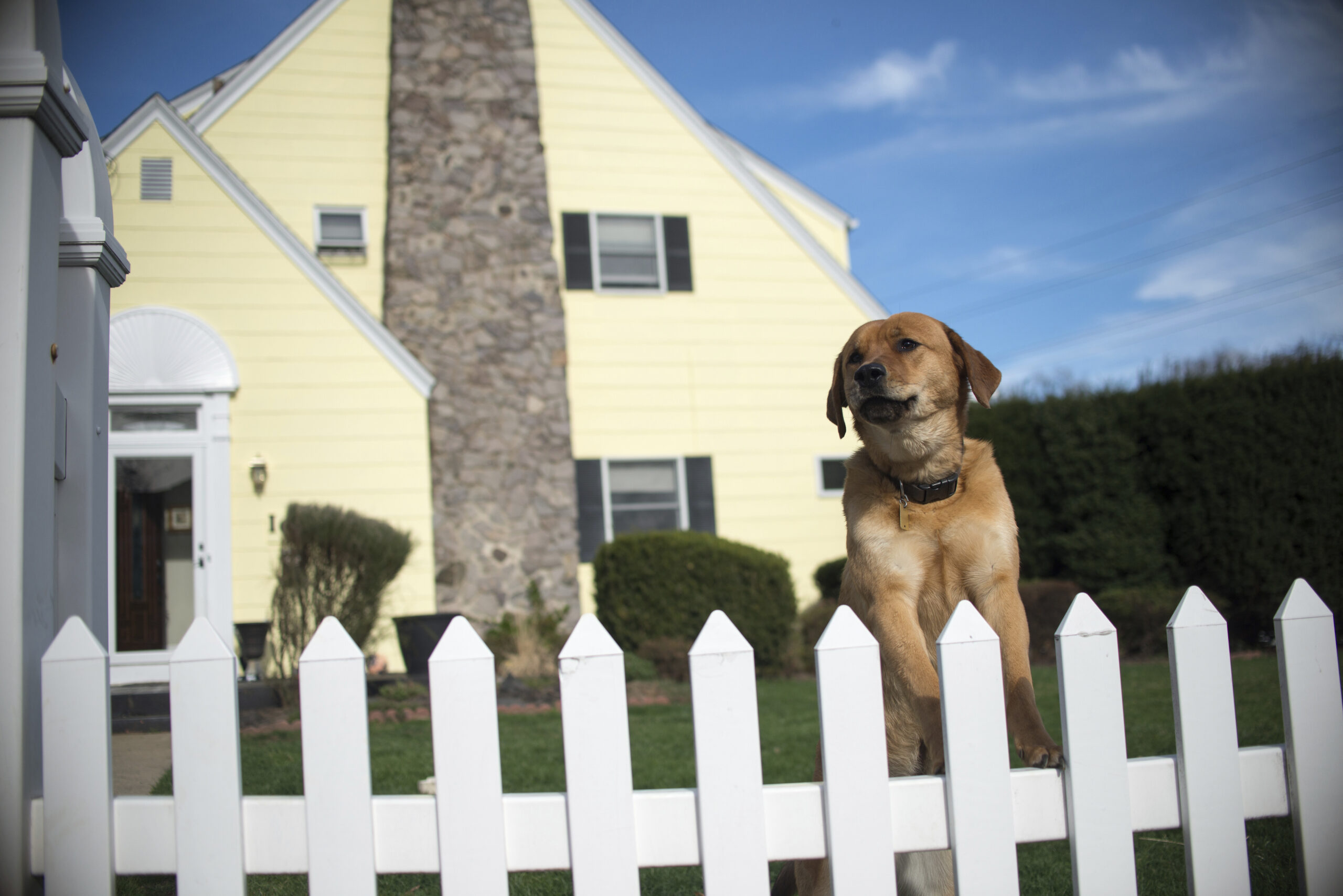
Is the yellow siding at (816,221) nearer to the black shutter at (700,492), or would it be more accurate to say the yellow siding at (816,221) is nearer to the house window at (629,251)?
the house window at (629,251)

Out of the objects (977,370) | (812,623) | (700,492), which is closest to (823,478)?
(700,492)

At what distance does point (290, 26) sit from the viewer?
444 inches

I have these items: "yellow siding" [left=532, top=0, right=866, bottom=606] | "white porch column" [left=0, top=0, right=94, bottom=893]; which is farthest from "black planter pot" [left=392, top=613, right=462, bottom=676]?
"white porch column" [left=0, top=0, right=94, bottom=893]

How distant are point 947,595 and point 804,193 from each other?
14140mm

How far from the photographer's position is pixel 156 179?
31.8 ft

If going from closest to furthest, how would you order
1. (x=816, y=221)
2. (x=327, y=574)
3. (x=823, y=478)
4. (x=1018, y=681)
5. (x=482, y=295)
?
(x=1018, y=681) → (x=327, y=574) → (x=482, y=295) → (x=823, y=478) → (x=816, y=221)

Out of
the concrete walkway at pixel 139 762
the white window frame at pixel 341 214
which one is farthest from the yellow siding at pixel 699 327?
the concrete walkway at pixel 139 762

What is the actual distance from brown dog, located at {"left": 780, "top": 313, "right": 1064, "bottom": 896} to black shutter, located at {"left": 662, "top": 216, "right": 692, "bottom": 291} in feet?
31.1

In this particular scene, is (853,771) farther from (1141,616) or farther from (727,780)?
(1141,616)

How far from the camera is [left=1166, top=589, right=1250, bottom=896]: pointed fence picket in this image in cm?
184

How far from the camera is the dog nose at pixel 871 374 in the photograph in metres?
2.63

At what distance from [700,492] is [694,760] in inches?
282

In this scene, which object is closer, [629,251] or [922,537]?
[922,537]

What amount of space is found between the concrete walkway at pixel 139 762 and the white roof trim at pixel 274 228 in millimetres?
5274
